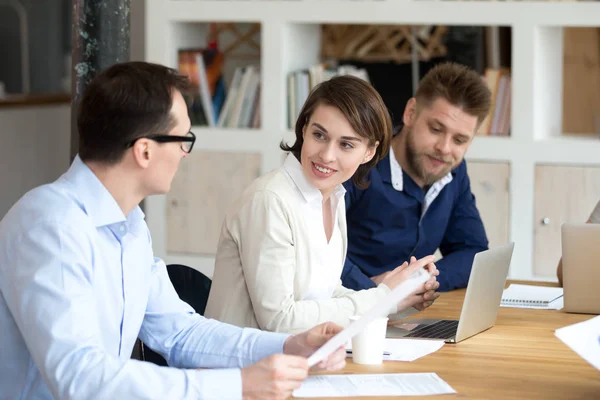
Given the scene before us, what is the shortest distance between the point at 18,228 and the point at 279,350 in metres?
0.57

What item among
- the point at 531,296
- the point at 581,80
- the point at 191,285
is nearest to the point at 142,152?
the point at 191,285

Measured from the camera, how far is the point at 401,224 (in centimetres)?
300

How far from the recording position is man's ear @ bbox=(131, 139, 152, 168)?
159 cm

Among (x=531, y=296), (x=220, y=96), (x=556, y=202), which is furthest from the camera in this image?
(x=220, y=96)

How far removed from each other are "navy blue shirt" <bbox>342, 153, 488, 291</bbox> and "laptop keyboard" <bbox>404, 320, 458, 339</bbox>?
0.61m

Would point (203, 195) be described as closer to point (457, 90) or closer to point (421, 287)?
point (457, 90)

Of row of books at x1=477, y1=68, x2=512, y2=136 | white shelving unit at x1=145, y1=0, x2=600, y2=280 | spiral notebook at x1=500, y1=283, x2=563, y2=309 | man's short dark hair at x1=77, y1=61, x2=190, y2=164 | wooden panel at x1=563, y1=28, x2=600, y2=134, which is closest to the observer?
man's short dark hair at x1=77, y1=61, x2=190, y2=164

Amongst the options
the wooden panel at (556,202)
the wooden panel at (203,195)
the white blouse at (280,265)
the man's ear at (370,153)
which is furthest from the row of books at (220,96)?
the white blouse at (280,265)

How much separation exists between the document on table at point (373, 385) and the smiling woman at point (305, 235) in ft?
1.12

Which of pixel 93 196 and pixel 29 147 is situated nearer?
pixel 93 196

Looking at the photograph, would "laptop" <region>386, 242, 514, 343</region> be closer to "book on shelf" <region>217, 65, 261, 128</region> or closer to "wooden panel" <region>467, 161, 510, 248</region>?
"wooden panel" <region>467, 161, 510, 248</region>

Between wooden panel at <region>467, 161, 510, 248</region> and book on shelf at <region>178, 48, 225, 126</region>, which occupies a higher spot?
book on shelf at <region>178, 48, 225, 126</region>

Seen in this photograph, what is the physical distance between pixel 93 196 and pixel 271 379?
0.44m

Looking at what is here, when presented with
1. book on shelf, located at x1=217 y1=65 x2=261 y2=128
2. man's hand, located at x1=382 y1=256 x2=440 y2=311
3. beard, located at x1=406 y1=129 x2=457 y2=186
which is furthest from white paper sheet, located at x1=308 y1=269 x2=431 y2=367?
book on shelf, located at x1=217 y1=65 x2=261 y2=128
